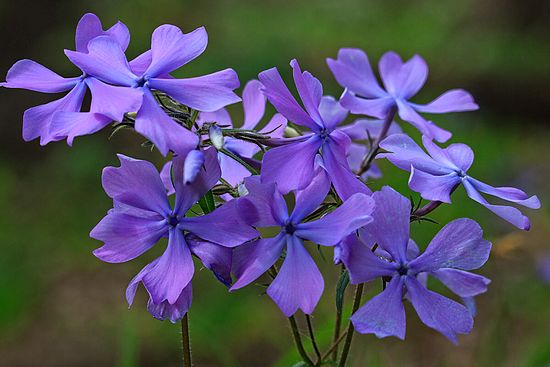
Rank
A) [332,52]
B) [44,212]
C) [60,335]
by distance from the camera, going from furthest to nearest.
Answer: [332,52], [44,212], [60,335]

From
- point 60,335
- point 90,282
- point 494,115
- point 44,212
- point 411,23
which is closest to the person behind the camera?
point 60,335

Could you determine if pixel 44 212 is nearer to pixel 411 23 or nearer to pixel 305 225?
pixel 305 225

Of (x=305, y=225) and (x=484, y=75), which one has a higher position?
(x=305, y=225)

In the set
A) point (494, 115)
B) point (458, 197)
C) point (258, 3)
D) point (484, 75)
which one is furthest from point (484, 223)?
point (258, 3)

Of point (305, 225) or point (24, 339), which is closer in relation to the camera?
point (305, 225)

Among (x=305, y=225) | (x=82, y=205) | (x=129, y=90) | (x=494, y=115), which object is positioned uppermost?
Answer: (x=129, y=90)

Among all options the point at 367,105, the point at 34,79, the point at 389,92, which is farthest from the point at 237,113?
the point at 34,79
